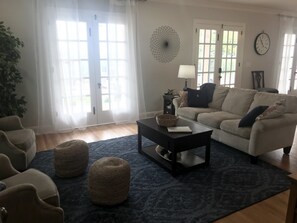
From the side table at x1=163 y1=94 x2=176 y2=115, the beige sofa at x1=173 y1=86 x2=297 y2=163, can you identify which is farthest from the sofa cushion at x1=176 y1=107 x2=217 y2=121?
the side table at x1=163 y1=94 x2=176 y2=115

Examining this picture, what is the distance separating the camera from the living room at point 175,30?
3.90m

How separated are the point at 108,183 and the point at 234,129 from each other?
77.6 inches

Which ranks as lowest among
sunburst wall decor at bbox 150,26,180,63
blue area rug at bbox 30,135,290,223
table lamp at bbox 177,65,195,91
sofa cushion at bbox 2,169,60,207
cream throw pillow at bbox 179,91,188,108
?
blue area rug at bbox 30,135,290,223

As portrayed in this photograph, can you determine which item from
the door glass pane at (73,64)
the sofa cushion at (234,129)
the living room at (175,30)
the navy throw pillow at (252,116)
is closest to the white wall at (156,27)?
the living room at (175,30)

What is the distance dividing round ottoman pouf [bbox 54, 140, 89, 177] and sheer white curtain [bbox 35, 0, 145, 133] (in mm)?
1674

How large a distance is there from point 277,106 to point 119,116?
9.35 ft

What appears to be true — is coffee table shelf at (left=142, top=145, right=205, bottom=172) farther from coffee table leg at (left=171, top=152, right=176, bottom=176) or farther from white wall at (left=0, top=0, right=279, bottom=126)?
white wall at (left=0, top=0, right=279, bottom=126)

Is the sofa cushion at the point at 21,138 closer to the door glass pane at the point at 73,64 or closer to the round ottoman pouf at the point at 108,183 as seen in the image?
the round ottoman pouf at the point at 108,183

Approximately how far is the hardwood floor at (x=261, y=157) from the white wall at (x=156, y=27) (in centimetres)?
66

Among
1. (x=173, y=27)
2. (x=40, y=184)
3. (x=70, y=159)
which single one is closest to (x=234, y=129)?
(x=70, y=159)

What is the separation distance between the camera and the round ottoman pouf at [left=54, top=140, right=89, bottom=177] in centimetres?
268

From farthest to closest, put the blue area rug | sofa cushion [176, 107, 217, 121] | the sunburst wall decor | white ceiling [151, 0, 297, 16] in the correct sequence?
white ceiling [151, 0, 297, 16]
the sunburst wall decor
sofa cushion [176, 107, 217, 121]
the blue area rug

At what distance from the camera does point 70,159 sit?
2691 millimetres

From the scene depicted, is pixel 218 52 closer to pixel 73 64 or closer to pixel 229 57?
pixel 229 57
